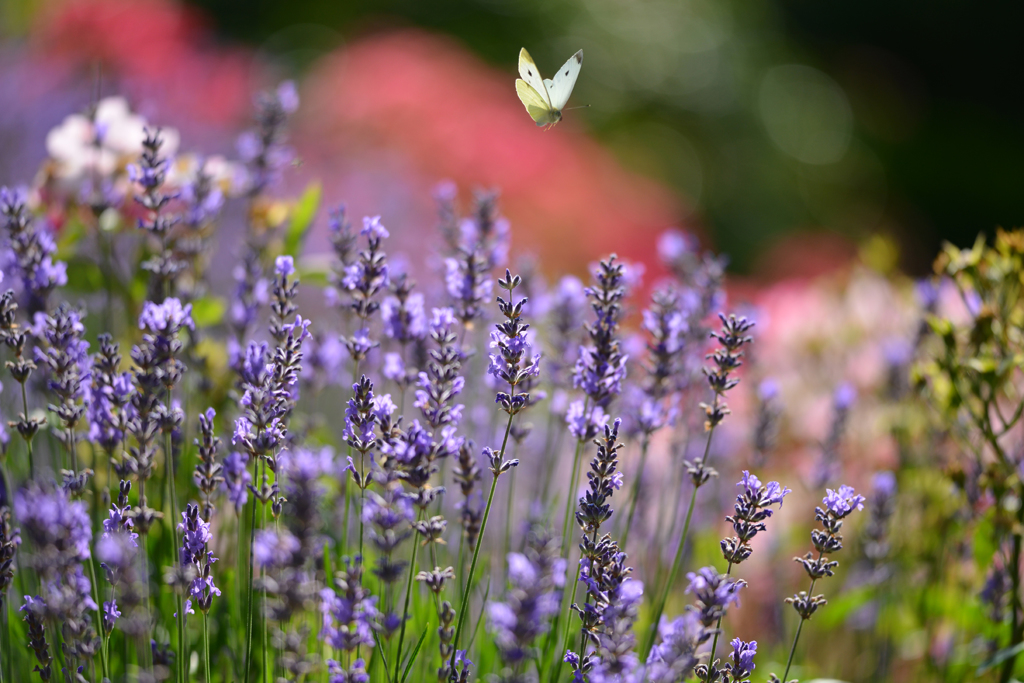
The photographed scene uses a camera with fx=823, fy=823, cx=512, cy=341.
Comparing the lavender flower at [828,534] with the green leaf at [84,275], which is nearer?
the lavender flower at [828,534]

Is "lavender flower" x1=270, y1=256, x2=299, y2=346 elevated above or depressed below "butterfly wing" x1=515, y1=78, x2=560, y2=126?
below

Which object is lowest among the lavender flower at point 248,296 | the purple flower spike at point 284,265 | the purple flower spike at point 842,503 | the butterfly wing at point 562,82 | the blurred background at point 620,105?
the purple flower spike at point 842,503

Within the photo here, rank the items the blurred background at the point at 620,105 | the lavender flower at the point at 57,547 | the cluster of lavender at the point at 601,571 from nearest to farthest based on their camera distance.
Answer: the lavender flower at the point at 57,547, the cluster of lavender at the point at 601,571, the blurred background at the point at 620,105

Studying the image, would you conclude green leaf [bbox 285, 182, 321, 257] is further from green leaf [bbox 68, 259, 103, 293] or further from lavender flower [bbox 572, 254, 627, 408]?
lavender flower [bbox 572, 254, 627, 408]

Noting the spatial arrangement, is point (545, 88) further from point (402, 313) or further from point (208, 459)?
point (208, 459)

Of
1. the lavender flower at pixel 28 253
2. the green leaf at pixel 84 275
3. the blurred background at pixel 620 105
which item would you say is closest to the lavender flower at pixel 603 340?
the lavender flower at pixel 28 253

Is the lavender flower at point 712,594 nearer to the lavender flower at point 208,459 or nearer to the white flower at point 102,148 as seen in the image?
the lavender flower at point 208,459

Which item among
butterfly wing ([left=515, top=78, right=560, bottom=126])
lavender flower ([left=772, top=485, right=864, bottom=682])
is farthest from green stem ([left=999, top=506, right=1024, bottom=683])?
butterfly wing ([left=515, top=78, right=560, bottom=126])
